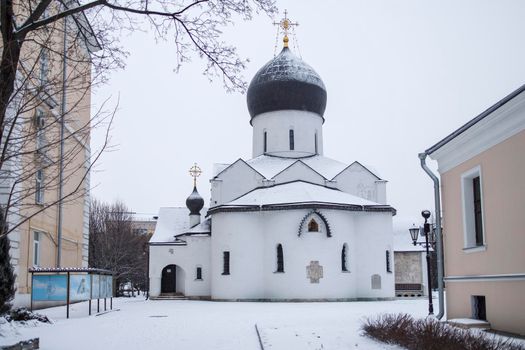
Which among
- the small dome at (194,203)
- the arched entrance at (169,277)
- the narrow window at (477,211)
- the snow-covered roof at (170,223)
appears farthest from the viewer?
the small dome at (194,203)

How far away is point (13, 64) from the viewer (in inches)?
275

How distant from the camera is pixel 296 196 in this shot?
28.8 meters

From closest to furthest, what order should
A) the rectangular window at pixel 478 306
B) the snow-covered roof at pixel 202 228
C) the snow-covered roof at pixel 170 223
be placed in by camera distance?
the rectangular window at pixel 478 306, the snow-covered roof at pixel 202 228, the snow-covered roof at pixel 170 223

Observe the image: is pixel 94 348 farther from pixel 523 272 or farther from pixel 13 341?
pixel 523 272

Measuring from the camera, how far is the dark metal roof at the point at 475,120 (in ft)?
31.6

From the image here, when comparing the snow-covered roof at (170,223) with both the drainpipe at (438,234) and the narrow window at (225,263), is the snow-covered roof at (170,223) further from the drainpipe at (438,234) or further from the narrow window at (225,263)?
the drainpipe at (438,234)

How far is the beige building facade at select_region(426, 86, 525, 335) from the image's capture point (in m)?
10.2

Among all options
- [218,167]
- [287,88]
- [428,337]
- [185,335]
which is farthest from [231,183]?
[428,337]

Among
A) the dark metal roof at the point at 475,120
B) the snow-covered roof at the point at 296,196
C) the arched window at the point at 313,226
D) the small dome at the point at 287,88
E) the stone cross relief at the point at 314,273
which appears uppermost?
the small dome at the point at 287,88

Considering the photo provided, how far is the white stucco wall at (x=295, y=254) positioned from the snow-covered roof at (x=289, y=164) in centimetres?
433

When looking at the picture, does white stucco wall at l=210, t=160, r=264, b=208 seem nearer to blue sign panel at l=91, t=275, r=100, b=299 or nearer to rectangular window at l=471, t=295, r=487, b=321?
blue sign panel at l=91, t=275, r=100, b=299

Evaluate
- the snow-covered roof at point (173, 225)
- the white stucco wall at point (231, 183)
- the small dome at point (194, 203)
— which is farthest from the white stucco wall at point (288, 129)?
the snow-covered roof at point (173, 225)

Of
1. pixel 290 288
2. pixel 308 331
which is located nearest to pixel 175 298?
pixel 290 288

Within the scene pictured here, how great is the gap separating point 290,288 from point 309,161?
9.07m
